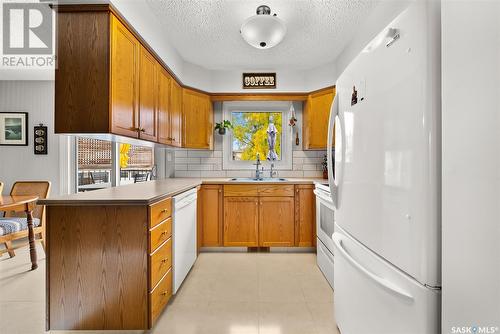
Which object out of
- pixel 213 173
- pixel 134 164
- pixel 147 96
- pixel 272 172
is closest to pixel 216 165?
pixel 213 173

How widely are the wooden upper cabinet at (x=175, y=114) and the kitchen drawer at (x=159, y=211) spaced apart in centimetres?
111

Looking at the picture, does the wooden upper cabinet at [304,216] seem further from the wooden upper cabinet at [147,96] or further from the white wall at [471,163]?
the white wall at [471,163]

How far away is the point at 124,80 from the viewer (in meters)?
1.94

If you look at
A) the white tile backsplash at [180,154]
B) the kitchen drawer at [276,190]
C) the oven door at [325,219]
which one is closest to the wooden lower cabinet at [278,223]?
the kitchen drawer at [276,190]

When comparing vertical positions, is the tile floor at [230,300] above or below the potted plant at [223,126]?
below

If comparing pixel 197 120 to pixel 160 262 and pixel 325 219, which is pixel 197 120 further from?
pixel 160 262

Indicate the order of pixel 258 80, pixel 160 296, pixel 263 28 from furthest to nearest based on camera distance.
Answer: pixel 258 80 < pixel 263 28 < pixel 160 296

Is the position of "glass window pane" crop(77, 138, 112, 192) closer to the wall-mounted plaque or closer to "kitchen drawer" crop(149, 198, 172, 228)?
"kitchen drawer" crop(149, 198, 172, 228)

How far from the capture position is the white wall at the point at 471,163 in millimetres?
619

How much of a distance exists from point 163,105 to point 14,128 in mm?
2864

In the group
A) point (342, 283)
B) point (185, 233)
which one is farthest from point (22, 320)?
point (342, 283)

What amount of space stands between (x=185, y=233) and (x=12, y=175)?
10.9 feet

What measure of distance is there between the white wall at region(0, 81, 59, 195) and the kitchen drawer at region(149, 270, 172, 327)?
122 inches

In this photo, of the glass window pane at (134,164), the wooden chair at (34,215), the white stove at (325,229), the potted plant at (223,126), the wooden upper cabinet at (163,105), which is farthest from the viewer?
the potted plant at (223,126)
